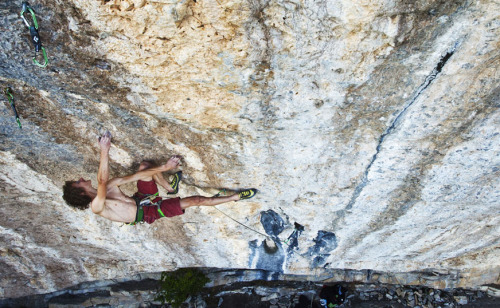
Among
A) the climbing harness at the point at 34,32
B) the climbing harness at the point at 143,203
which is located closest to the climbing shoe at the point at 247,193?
the climbing harness at the point at 143,203

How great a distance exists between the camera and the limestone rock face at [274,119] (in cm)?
207

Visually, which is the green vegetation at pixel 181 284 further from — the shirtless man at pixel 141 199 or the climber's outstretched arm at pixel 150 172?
the climber's outstretched arm at pixel 150 172

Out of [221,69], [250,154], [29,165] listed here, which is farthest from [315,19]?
[29,165]

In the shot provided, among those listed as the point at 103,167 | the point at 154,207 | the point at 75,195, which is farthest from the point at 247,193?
the point at 75,195

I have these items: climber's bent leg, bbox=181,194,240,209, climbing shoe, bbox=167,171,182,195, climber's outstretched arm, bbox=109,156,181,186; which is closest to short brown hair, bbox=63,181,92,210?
climber's outstretched arm, bbox=109,156,181,186

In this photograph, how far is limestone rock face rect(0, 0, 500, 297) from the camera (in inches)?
81.4

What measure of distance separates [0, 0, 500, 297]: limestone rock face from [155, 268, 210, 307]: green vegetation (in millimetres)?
1357

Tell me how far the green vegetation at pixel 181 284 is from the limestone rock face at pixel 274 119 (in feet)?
4.45

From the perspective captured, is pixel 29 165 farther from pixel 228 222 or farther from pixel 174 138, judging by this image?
pixel 228 222

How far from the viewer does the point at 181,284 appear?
6242mm

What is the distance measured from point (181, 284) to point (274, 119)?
4683mm

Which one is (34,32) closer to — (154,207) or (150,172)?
(150,172)

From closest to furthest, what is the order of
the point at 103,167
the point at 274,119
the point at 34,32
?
the point at 34,32 → the point at 274,119 → the point at 103,167

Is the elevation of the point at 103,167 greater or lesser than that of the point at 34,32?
lesser
